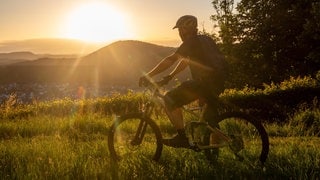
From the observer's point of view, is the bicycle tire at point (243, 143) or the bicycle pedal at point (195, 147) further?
the bicycle pedal at point (195, 147)

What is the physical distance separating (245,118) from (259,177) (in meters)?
1.00

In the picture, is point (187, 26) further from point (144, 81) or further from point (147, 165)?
point (147, 165)

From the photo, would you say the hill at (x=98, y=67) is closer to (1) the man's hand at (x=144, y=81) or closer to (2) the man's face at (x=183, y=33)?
(1) the man's hand at (x=144, y=81)

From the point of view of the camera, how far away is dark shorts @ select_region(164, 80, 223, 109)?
7.68m

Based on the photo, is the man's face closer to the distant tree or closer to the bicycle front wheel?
the bicycle front wheel

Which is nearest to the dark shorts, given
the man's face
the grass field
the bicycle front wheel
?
the bicycle front wheel

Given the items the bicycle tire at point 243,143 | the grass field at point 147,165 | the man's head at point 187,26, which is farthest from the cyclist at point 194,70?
the grass field at point 147,165

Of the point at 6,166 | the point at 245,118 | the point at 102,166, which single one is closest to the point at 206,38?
the point at 245,118

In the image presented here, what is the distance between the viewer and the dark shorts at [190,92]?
303 inches

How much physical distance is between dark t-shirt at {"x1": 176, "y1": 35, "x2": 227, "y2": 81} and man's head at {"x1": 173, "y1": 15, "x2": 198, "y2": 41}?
0.32ft

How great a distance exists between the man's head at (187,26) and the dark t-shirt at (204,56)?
0.10 m

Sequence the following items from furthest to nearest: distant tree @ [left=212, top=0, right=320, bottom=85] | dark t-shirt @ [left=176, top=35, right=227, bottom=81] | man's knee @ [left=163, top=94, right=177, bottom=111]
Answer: distant tree @ [left=212, top=0, right=320, bottom=85]
man's knee @ [left=163, top=94, right=177, bottom=111]
dark t-shirt @ [left=176, top=35, right=227, bottom=81]

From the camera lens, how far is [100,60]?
525ft

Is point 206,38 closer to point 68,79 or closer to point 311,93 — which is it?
point 311,93
